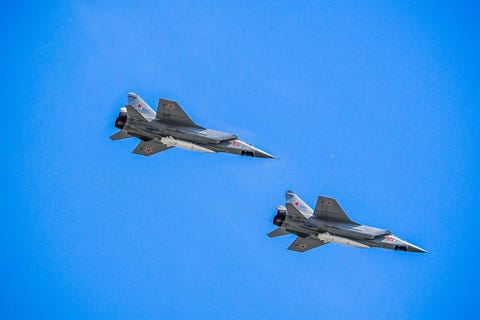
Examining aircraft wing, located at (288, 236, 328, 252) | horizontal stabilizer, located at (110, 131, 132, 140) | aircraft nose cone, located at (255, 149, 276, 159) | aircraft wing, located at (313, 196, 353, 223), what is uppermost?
aircraft nose cone, located at (255, 149, 276, 159)

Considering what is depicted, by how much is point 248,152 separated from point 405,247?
12.9 metres

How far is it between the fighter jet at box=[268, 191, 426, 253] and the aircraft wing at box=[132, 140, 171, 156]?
935cm

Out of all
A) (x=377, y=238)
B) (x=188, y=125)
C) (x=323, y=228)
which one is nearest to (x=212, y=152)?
(x=188, y=125)

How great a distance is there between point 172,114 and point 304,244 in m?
13.9

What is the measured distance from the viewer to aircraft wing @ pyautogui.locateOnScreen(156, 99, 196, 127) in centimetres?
5188

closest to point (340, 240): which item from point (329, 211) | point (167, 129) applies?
point (329, 211)

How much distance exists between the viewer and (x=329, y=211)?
53469mm

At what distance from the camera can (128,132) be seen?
53500mm

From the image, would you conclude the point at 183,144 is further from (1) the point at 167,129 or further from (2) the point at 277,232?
(2) the point at 277,232

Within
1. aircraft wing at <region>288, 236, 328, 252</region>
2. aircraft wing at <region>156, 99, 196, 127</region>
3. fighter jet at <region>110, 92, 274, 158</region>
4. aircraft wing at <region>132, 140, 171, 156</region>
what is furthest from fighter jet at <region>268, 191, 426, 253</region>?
aircraft wing at <region>132, 140, 171, 156</region>

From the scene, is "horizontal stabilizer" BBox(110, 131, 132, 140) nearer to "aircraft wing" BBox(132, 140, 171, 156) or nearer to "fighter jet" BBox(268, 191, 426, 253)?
"aircraft wing" BBox(132, 140, 171, 156)

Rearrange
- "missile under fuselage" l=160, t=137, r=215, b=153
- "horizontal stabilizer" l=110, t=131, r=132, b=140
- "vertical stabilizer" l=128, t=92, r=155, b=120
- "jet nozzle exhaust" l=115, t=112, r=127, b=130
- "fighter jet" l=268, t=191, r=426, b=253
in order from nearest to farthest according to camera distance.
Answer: "jet nozzle exhaust" l=115, t=112, r=127, b=130, "missile under fuselage" l=160, t=137, r=215, b=153, "fighter jet" l=268, t=191, r=426, b=253, "vertical stabilizer" l=128, t=92, r=155, b=120, "horizontal stabilizer" l=110, t=131, r=132, b=140

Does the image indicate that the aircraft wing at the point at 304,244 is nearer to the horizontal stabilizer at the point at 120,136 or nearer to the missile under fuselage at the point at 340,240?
the missile under fuselage at the point at 340,240

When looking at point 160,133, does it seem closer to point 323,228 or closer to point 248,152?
point 248,152
